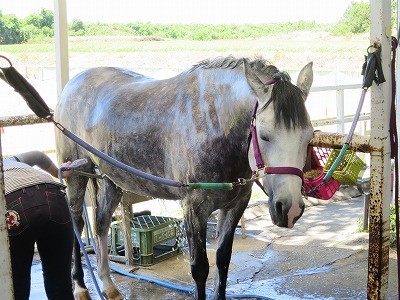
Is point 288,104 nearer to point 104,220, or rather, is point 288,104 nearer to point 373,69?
point 373,69

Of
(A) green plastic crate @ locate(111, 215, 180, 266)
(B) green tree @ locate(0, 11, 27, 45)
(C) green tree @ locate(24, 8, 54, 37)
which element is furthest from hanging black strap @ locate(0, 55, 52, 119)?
(C) green tree @ locate(24, 8, 54, 37)

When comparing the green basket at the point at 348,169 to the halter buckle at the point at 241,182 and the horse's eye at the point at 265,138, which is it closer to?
the halter buckle at the point at 241,182

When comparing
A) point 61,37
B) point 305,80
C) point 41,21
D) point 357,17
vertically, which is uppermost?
point 357,17

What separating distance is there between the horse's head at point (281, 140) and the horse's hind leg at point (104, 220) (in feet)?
6.62

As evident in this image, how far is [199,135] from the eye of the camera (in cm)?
364

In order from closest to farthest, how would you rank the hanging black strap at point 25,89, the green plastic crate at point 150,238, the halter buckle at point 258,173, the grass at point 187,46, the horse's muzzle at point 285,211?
1. the hanging black strap at point 25,89
2. the horse's muzzle at point 285,211
3. the halter buckle at point 258,173
4. the green plastic crate at point 150,238
5. the grass at point 187,46

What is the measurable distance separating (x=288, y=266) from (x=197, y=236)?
1.96 meters

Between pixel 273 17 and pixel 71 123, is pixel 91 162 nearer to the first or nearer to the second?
pixel 71 123

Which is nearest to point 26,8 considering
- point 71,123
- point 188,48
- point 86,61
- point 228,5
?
point 86,61

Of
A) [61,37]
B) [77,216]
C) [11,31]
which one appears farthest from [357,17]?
[77,216]

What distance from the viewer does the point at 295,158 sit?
311 cm

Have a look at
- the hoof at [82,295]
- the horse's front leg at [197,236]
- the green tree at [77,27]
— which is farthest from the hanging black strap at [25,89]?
the green tree at [77,27]

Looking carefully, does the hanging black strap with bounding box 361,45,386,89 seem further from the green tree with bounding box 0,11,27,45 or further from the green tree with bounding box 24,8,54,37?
the green tree with bounding box 24,8,54,37

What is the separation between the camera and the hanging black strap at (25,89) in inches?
105
